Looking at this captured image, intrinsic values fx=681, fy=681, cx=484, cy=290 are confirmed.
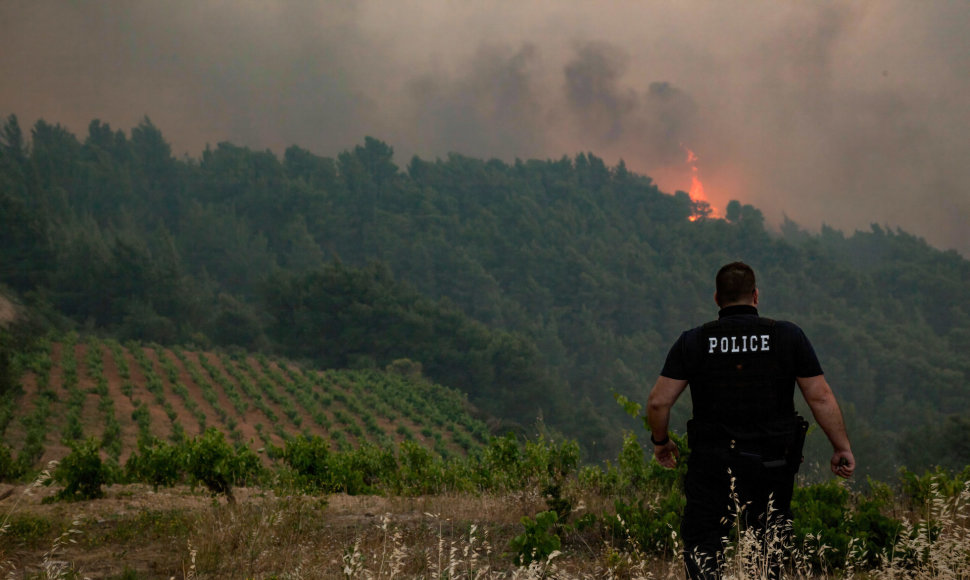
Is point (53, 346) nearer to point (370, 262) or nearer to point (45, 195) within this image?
point (370, 262)

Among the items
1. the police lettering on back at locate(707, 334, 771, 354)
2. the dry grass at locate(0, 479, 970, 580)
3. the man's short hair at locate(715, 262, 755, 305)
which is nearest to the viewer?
the police lettering on back at locate(707, 334, 771, 354)

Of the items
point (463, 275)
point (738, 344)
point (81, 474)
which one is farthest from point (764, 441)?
point (463, 275)

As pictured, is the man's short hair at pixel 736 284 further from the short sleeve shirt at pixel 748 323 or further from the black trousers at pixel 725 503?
the black trousers at pixel 725 503

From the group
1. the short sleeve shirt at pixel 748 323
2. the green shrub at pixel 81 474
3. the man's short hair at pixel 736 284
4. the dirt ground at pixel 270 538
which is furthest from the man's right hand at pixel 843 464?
the green shrub at pixel 81 474

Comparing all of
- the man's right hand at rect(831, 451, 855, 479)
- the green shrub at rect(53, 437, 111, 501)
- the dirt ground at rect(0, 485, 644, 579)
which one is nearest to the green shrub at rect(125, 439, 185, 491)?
the green shrub at rect(53, 437, 111, 501)

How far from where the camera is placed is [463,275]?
246ft

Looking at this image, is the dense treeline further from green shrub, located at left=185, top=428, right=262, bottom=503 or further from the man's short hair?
the man's short hair

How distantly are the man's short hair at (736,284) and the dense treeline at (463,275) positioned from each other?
39027 millimetres

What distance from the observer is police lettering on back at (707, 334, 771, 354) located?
3443mm

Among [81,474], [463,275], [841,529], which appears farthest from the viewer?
[463,275]

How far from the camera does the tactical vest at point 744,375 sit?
342 centimetres

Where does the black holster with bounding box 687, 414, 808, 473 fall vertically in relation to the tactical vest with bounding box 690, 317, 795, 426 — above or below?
below

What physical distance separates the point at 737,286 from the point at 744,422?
0.70 metres

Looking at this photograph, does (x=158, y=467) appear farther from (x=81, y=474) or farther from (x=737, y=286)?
(x=737, y=286)
